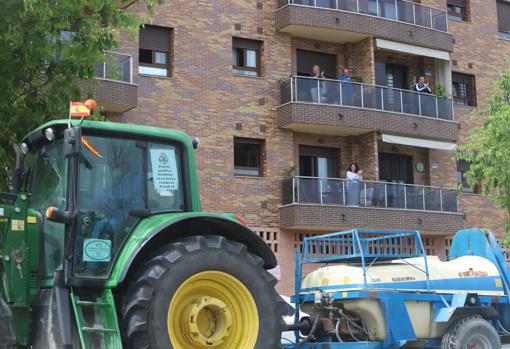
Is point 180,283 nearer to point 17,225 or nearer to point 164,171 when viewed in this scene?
point 164,171

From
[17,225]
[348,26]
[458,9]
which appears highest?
[458,9]

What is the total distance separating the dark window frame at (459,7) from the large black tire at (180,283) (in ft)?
73.8

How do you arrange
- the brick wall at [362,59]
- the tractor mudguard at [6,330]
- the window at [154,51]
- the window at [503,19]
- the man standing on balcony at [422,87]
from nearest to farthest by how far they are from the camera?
the tractor mudguard at [6,330]
the window at [154,51]
the brick wall at [362,59]
the man standing on balcony at [422,87]
the window at [503,19]

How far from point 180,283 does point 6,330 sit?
4.71 feet

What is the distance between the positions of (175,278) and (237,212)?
15.3 metres

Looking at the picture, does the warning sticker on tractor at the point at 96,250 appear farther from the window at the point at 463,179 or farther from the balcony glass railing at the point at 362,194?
the window at the point at 463,179

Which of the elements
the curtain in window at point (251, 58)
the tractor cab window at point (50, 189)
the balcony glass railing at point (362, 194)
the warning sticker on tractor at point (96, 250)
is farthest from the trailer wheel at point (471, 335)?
the curtain in window at point (251, 58)

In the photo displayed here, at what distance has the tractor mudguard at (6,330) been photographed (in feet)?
19.6

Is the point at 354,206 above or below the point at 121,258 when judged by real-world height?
above

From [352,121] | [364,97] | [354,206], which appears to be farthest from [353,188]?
[364,97]

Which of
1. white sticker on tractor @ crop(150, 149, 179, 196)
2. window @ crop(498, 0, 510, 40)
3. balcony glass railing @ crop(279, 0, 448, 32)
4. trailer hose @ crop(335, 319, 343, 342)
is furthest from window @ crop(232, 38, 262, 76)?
white sticker on tractor @ crop(150, 149, 179, 196)

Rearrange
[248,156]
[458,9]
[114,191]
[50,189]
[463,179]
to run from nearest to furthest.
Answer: [114,191]
[50,189]
[248,156]
[463,179]
[458,9]

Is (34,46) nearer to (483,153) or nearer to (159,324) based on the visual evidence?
(159,324)

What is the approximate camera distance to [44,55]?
32.7 feet
